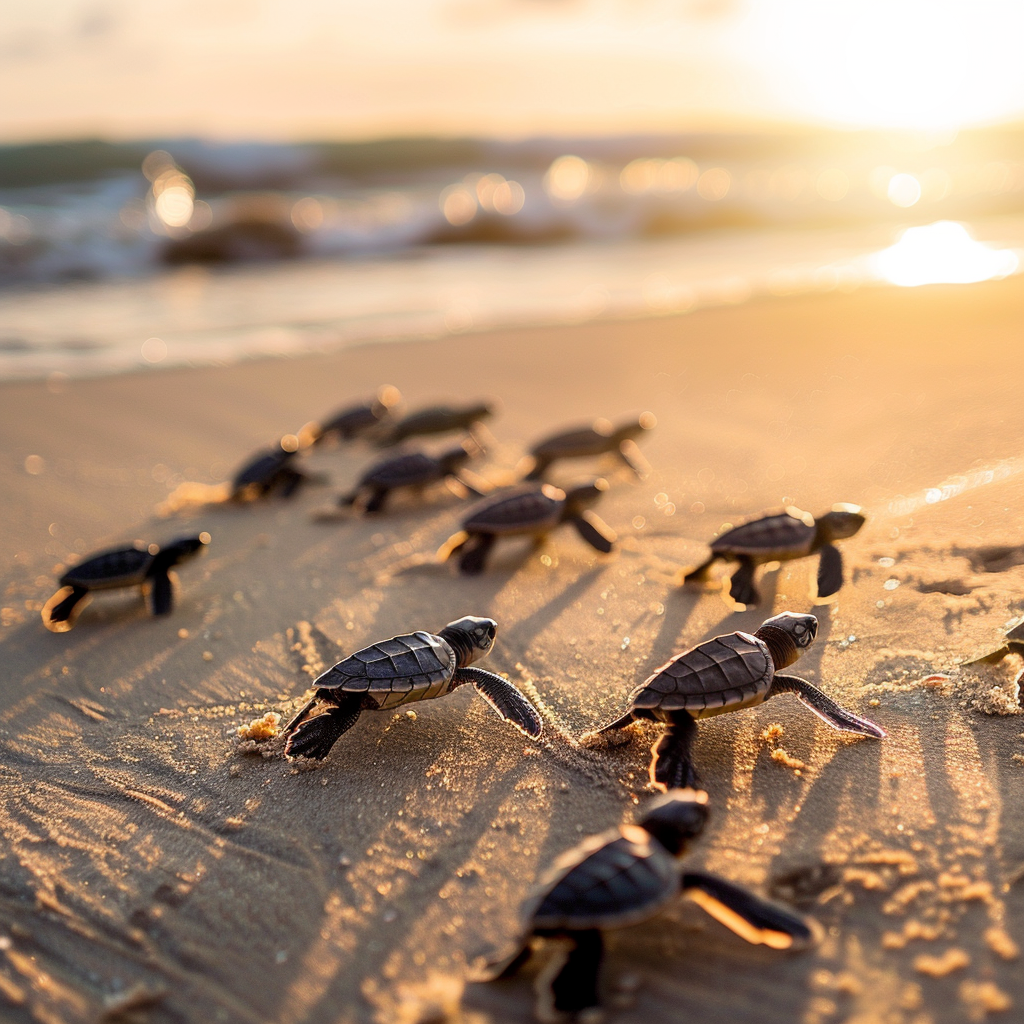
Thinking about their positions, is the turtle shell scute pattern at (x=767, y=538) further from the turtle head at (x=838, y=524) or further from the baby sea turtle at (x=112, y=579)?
the baby sea turtle at (x=112, y=579)

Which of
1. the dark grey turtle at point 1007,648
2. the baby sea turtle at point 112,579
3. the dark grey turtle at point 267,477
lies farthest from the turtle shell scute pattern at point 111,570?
the dark grey turtle at point 1007,648

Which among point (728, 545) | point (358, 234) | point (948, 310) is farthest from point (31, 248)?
point (728, 545)

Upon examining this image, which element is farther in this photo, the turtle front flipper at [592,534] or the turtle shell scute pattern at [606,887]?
the turtle front flipper at [592,534]

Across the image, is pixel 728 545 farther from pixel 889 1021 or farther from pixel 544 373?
pixel 544 373

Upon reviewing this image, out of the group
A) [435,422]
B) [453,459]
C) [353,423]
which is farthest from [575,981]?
[353,423]

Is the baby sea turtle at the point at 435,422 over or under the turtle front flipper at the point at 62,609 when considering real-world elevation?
over

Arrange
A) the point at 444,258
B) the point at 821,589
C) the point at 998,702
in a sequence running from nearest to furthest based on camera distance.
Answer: the point at 998,702 → the point at 821,589 → the point at 444,258

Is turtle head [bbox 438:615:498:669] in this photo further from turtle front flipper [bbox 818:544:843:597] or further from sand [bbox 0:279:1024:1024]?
turtle front flipper [bbox 818:544:843:597]

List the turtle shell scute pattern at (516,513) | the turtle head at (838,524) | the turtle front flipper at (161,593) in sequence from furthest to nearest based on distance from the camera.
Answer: the turtle shell scute pattern at (516,513), the turtle front flipper at (161,593), the turtle head at (838,524)
